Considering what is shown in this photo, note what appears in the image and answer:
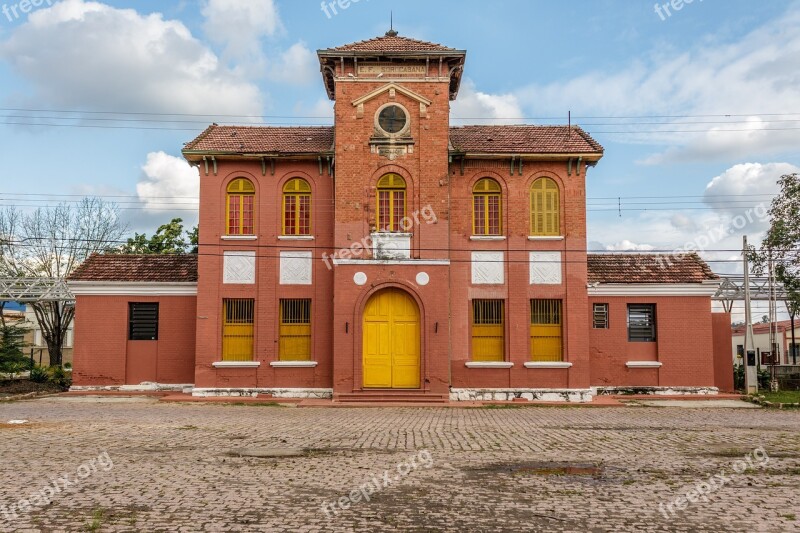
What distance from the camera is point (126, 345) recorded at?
23984 mm

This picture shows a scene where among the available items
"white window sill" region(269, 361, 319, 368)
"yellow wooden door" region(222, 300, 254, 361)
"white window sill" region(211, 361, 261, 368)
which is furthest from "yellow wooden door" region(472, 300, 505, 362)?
"yellow wooden door" region(222, 300, 254, 361)

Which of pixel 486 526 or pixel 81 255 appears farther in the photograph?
pixel 81 255

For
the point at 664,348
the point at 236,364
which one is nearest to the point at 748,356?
the point at 664,348

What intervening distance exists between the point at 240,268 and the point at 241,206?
2043 millimetres

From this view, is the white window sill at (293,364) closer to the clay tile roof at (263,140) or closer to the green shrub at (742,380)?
the clay tile roof at (263,140)

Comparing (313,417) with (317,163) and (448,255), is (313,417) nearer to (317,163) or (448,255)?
(448,255)

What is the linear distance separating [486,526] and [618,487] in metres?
2.62

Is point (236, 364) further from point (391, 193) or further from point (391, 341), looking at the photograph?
point (391, 193)

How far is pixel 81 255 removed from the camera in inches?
1532

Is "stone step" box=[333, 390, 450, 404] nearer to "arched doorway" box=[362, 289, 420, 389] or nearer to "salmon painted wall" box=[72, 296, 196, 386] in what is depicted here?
"arched doorway" box=[362, 289, 420, 389]

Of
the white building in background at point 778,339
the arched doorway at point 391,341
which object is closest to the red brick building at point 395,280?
the arched doorway at point 391,341

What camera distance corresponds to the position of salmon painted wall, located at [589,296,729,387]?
23625 mm

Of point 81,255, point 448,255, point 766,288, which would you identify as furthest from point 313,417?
point 81,255

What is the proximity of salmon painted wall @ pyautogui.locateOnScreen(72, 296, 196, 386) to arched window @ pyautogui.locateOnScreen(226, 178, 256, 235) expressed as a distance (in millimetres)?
2987
